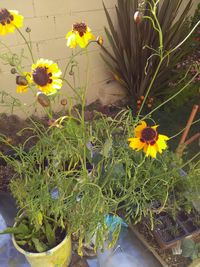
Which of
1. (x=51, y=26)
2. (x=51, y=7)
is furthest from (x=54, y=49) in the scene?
(x=51, y=7)

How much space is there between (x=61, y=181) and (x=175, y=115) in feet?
4.97

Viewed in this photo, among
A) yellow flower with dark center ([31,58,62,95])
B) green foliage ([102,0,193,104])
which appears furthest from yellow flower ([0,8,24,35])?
green foliage ([102,0,193,104])

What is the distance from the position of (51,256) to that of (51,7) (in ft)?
4.72

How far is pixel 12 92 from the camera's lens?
1.90 meters

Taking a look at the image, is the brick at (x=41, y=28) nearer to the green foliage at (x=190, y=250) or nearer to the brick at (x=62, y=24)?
the brick at (x=62, y=24)

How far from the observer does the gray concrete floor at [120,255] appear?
1.13m

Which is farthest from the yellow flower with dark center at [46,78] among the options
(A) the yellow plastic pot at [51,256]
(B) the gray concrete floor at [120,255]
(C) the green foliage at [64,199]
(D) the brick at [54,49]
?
(D) the brick at [54,49]

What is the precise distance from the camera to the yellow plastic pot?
1.01 m

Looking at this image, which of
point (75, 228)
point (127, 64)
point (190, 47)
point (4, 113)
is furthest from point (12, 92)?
point (190, 47)

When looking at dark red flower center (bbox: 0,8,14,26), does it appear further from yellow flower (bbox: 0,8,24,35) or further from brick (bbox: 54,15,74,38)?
brick (bbox: 54,15,74,38)

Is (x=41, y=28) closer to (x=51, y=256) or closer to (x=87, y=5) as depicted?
(x=87, y=5)

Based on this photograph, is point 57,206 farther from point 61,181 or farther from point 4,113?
point 4,113

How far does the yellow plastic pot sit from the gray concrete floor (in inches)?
5.5

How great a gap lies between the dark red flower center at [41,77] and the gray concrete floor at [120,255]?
0.70 m
